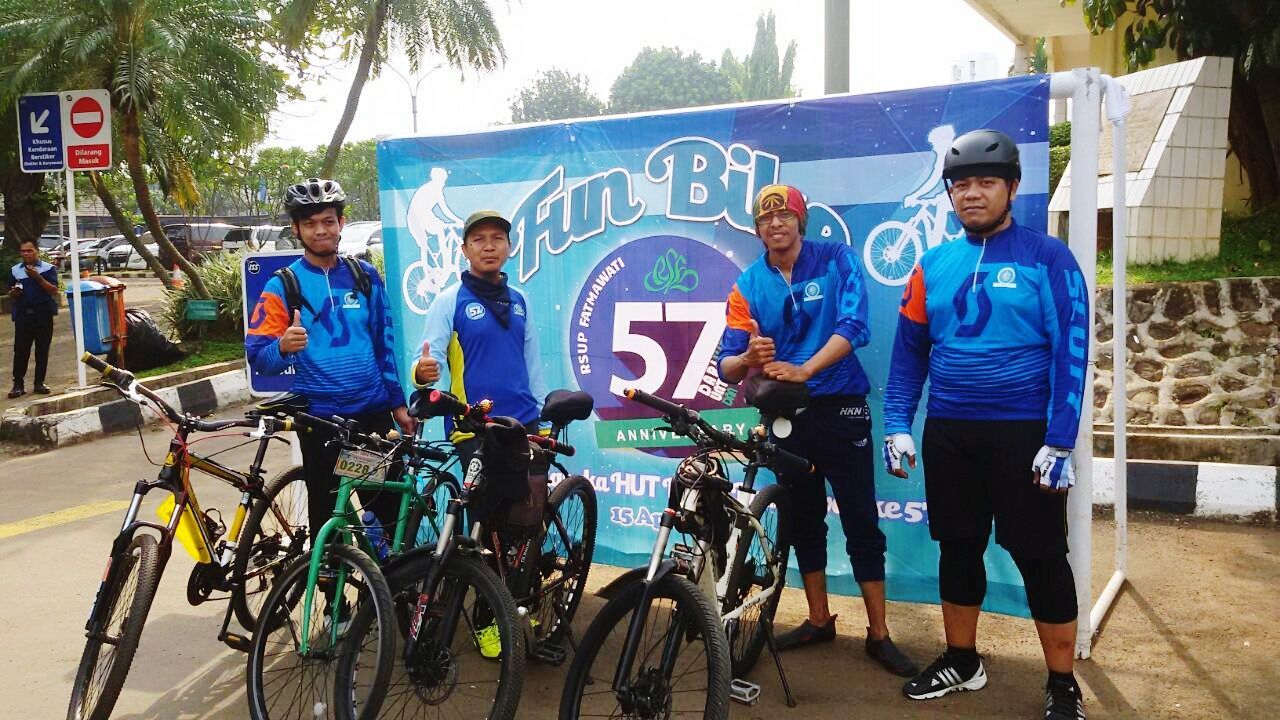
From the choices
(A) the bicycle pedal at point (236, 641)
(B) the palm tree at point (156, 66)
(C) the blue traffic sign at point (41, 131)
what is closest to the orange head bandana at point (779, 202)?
(A) the bicycle pedal at point (236, 641)

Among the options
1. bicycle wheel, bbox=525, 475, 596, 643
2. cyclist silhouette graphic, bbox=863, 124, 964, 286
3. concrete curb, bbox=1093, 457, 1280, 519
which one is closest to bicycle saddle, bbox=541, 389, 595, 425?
bicycle wheel, bbox=525, 475, 596, 643

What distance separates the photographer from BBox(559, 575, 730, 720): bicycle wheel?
3.07m

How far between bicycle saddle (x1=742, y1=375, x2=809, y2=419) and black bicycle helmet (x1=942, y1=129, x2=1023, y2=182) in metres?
0.96

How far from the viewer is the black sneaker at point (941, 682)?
12.6 ft

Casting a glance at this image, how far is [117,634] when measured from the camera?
366 cm

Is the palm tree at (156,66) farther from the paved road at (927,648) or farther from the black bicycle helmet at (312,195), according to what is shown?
the black bicycle helmet at (312,195)

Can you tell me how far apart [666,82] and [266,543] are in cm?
7930

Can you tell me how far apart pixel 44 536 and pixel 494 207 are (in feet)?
11.7

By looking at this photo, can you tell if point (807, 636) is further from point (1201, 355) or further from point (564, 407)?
point (1201, 355)

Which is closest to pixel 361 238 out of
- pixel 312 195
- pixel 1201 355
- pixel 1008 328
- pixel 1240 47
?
pixel 1240 47

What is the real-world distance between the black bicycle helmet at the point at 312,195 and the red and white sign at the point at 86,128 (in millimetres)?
7169

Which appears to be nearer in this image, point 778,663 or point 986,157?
point 986,157

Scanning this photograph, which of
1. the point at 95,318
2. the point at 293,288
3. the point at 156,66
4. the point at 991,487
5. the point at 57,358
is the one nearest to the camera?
the point at 991,487

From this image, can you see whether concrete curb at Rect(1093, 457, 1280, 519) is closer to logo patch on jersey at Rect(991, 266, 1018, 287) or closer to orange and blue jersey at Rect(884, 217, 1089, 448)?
orange and blue jersey at Rect(884, 217, 1089, 448)
